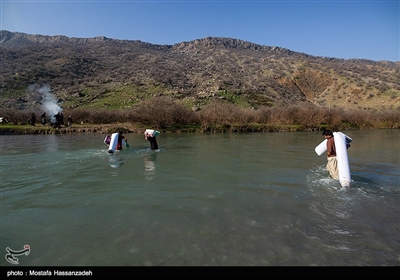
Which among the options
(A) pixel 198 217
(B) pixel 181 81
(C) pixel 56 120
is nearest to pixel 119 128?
(C) pixel 56 120

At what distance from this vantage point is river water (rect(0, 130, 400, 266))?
5172mm

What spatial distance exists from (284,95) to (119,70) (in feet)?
235

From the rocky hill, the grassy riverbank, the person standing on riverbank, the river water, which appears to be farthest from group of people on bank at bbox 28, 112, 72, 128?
the person standing on riverbank

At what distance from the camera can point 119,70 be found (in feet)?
377

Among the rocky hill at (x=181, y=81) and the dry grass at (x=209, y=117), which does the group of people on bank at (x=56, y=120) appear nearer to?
the dry grass at (x=209, y=117)

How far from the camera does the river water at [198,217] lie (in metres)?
5.17

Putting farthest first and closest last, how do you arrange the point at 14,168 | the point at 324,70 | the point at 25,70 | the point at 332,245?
the point at 324,70, the point at 25,70, the point at 14,168, the point at 332,245

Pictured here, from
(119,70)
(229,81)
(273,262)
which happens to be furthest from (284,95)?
(273,262)

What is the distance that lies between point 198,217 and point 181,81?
93105 millimetres

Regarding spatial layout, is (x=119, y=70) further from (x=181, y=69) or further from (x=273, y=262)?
(x=273, y=262)

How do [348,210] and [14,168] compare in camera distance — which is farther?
[14,168]

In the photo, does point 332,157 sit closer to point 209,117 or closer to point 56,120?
point 209,117

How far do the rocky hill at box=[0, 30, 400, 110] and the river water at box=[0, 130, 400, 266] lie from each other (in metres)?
52.7

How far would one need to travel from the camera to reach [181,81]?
96.8 meters
